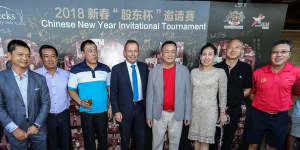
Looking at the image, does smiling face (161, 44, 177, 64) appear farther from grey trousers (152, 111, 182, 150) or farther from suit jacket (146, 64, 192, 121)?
grey trousers (152, 111, 182, 150)

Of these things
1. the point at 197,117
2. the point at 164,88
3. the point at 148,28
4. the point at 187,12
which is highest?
the point at 187,12

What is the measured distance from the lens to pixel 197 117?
2.19 m

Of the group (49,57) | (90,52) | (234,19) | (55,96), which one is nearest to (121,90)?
(90,52)

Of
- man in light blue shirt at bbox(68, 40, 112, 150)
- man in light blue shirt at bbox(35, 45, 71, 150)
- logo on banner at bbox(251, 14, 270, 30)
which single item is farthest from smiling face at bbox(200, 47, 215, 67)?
man in light blue shirt at bbox(35, 45, 71, 150)

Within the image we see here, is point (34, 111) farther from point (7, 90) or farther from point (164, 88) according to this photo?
point (164, 88)

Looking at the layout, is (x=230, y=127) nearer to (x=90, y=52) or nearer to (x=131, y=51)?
(x=131, y=51)

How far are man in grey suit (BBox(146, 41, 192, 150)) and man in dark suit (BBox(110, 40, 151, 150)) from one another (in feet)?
0.52

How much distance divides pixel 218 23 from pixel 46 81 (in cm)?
304

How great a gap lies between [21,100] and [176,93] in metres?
1.95

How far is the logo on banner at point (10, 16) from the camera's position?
2.57 metres

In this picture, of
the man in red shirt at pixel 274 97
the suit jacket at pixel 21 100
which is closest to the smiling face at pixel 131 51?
the suit jacket at pixel 21 100

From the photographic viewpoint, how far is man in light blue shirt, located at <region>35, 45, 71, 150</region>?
2.21 metres

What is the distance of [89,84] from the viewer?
7.34 feet

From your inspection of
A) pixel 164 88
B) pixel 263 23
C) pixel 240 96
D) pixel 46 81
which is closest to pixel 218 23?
pixel 263 23
